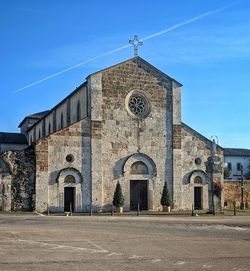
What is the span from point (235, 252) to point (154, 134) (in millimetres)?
28814

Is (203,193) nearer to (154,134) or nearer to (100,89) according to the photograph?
(154,134)

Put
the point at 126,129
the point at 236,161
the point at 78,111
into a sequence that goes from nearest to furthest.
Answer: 1. the point at 126,129
2. the point at 78,111
3. the point at 236,161

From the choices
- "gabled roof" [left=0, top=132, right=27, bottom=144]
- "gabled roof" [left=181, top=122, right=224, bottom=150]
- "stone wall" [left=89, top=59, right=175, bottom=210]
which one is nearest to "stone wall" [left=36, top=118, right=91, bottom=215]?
"stone wall" [left=89, top=59, right=175, bottom=210]

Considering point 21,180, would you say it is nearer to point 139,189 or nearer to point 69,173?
point 69,173

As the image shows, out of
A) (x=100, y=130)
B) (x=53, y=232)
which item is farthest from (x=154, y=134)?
(x=53, y=232)

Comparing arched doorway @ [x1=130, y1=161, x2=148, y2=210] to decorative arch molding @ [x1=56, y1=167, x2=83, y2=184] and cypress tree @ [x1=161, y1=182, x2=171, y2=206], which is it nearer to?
cypress tree @ [x1=161, y1=182, x2=171, y2=206]

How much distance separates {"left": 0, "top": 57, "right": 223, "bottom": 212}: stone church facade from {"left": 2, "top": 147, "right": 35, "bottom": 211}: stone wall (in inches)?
4.4

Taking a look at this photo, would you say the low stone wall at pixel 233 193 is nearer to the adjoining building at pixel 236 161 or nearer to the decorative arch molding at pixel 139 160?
the decorative arch molding at pixel 139 160

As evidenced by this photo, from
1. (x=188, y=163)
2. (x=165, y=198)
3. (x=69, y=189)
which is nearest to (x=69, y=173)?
(x=69, y=189)

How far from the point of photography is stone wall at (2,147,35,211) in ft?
124

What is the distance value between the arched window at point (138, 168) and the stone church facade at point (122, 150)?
89mm

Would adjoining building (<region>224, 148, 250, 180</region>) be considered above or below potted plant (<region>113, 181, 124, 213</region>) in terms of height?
above

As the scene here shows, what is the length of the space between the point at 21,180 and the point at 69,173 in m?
3.96

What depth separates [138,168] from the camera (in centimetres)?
4194
